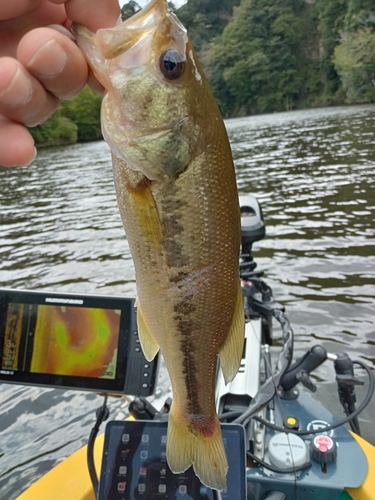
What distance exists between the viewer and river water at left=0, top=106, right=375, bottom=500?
4.80 metres

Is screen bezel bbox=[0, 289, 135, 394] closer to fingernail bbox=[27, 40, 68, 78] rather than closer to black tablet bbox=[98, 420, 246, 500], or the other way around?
black tablet bbox=[98, 420, 246, 500]

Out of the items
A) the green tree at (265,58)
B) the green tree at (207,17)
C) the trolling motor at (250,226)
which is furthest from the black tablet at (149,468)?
the green tree at (207,17)

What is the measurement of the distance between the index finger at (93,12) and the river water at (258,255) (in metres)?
3.91

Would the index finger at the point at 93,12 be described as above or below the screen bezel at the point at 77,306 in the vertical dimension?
above

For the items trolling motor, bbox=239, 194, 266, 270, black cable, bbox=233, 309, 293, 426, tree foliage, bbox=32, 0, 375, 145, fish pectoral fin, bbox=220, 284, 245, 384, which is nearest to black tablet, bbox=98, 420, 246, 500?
black cable, bbox=233, 309, 293, 426

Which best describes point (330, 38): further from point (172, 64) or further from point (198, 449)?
point (198, 449)

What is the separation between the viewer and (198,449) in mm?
1569

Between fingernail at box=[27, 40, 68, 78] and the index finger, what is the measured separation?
14 centimetres

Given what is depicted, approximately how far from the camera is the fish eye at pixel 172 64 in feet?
4.25

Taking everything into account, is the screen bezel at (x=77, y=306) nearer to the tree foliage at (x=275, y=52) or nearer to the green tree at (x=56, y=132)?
the green tree at (x=56, y=132)

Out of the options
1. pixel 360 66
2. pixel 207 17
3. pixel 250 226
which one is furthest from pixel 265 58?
pixel 250 226

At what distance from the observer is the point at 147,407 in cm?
267

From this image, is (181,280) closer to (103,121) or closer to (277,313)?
(103,121)

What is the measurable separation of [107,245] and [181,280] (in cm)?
880
